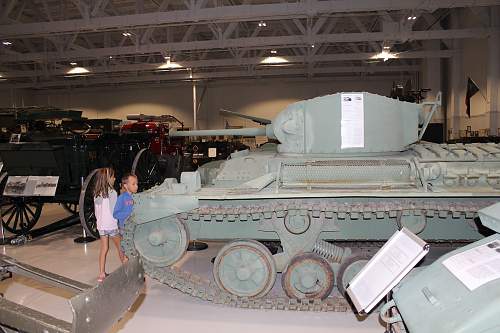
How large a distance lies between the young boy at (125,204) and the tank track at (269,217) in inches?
6.4

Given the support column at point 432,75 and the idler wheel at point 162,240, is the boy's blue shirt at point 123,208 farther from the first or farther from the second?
the support column at point 432,75

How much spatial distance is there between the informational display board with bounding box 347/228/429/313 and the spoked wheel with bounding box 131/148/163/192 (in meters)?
8.11

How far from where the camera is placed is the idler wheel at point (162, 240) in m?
5.82

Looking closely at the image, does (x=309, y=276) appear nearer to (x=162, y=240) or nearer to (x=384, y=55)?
(x=162, y=240)

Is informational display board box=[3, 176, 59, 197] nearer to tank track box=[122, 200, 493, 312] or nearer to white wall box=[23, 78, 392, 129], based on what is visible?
tank track box=[122, 200, 493, 312]

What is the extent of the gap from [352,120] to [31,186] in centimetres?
673

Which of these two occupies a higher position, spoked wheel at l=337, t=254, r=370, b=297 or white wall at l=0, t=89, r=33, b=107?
white wall at l=0, t=89, r=33, b=107

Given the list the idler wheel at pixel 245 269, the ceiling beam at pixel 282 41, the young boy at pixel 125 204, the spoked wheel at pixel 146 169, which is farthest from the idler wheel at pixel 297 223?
the ceiling beam at pixel 282 41

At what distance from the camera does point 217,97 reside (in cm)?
2939

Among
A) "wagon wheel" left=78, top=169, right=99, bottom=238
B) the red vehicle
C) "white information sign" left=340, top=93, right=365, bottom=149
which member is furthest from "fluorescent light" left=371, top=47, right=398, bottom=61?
"wagon wheel" left=78, top=169, right=99, bottom=238

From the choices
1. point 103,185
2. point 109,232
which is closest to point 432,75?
point 103,185

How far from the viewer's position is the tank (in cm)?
543

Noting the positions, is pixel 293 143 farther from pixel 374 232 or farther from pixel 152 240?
→ pixel 152 240

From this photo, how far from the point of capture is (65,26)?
15.3 metres
